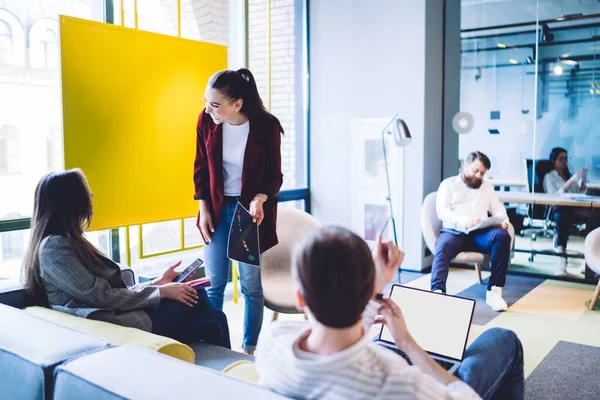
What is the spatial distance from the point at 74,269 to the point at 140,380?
0.96 meters

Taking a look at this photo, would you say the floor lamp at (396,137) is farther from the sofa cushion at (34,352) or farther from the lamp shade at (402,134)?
the sofa cushion at (34,352)

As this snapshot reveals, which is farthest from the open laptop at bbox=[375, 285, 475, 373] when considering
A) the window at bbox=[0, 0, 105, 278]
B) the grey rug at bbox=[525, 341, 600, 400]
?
the window at bbox=[0, 0, 105, 278]

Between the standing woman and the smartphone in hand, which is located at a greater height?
the standing woman

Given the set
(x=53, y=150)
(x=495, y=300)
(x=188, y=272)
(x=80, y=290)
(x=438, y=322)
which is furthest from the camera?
(x=495, y=300)

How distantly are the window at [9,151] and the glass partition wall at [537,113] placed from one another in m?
3.79

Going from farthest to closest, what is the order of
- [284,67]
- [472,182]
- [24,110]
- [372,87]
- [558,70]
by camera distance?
1. [284,67]
2. [372,87]
3. [558,70]
4. [472,182]
5. [24,110]

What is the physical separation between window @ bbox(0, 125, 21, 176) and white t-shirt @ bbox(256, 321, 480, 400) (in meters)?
2.65

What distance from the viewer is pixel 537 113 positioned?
17.2 ft

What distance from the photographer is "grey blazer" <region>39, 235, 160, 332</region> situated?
6.47 feet

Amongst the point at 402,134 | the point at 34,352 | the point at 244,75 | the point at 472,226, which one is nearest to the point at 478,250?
the point at 472,226

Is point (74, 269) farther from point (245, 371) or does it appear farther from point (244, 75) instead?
point (244, 75)

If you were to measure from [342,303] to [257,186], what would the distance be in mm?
1787

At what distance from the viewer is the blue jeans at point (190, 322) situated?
2162 mm

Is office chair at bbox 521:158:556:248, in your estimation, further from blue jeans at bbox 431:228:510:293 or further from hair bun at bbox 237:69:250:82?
hair bun at bbox 237:69:250:82
